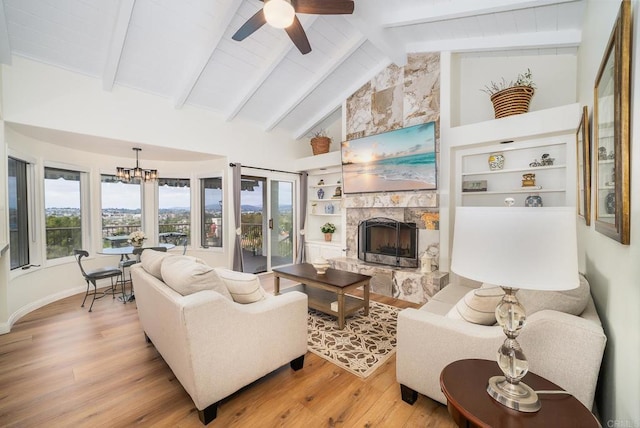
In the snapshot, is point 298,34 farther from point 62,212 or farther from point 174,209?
point 62,212

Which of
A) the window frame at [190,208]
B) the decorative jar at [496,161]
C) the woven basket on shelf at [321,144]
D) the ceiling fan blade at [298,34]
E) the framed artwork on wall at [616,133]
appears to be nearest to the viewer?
the framed artwork on wall at [616,133]

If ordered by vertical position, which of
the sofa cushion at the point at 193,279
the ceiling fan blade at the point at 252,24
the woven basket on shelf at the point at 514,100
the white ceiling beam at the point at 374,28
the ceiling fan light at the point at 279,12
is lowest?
the sofa cushion at the point at 193,279

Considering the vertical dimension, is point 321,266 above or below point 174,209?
below

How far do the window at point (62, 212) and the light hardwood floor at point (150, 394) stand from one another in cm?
200

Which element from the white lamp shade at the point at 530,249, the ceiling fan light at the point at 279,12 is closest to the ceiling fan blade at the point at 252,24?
the ceiling fan light at the point at 279,12

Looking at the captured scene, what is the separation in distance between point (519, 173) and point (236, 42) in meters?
4.18

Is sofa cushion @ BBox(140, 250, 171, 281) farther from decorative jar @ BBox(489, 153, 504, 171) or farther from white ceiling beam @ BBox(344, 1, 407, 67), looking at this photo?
decorative jar @ BBox(489, 153, 504, 171)

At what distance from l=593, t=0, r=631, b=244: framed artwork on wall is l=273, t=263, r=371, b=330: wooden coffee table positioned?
7.05 ft

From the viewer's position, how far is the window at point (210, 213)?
18.5ft

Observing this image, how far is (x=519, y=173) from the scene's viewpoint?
147 inches

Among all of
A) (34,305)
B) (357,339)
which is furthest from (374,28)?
(34,305)

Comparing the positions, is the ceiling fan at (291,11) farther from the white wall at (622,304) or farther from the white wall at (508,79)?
the white wall at (508,79)

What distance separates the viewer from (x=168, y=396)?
2008mm

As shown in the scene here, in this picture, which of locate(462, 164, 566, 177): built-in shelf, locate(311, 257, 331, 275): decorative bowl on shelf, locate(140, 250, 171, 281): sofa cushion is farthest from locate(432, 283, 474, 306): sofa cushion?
locate(140, 250, 171, 281): sofa cushion
